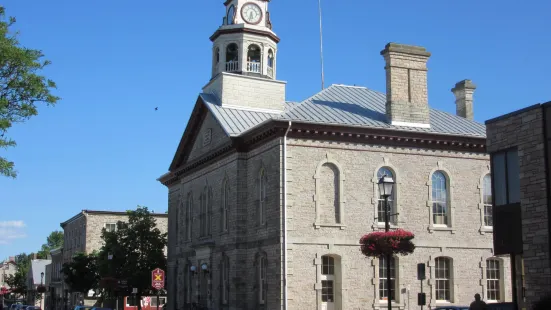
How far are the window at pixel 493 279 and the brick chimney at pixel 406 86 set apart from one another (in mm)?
7395

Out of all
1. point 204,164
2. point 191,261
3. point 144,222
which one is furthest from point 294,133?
point 144,222

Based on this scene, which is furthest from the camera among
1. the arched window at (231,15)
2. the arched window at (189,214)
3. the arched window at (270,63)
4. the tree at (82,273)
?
→ the tree at (82,273)

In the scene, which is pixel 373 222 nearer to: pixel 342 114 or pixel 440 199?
pixel 440 199

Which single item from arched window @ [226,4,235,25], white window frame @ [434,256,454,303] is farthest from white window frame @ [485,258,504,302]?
arched window @ [226,4,235,25]

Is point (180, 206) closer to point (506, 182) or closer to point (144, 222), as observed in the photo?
point (144, 222)

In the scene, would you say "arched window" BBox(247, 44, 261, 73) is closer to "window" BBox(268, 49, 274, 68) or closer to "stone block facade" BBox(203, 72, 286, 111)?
"window" BBox(268, 49, 274, 68)

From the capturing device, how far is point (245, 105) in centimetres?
4294

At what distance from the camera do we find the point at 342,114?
37531 mm

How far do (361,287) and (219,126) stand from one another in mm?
11580

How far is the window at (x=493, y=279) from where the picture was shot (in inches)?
1475

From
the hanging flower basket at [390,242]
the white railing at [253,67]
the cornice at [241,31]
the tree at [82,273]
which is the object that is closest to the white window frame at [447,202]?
the hanging flower basket at [390,242]

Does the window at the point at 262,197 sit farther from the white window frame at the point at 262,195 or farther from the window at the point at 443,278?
the window at the point at 443,278

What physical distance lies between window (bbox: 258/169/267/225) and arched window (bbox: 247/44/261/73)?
970 centimetres

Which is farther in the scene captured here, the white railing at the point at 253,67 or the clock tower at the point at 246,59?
the white railing at the point at 253,67
